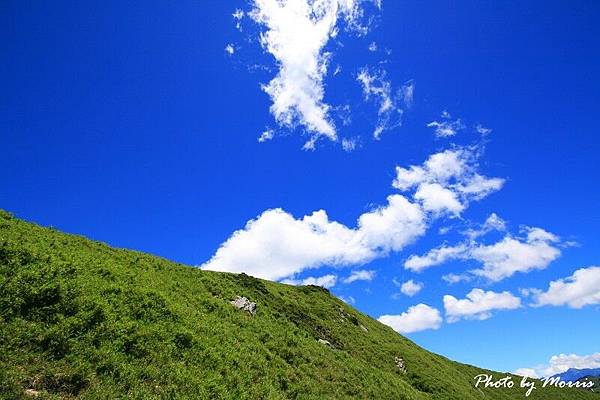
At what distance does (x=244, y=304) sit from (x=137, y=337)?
1885 centimetres

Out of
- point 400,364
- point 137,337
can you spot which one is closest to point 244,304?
point 137,337

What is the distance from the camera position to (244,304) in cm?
3856

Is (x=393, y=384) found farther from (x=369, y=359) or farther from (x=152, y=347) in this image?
(x=152, y=347)

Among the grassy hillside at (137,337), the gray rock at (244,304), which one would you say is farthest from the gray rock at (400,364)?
the gray rock at (244,304)

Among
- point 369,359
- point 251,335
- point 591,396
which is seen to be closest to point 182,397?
point 251,335

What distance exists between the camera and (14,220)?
29.2 meters

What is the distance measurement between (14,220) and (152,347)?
17.5 m

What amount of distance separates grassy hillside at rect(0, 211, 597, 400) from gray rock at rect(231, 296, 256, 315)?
0.80 meters

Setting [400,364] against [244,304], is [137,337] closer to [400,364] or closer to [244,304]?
[244,304]

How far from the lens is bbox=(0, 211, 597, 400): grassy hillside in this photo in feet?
53.3

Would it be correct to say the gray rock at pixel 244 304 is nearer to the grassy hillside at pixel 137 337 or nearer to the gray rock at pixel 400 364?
the grassy hillside at pixel 137 337

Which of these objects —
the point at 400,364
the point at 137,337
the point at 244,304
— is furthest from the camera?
the point at 400,364

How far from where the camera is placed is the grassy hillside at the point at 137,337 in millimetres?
16234

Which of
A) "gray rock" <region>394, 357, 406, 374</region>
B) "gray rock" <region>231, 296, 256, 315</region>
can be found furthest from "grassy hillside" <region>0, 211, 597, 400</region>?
"gray rock" <region>394, 357, 406, 374</region>
